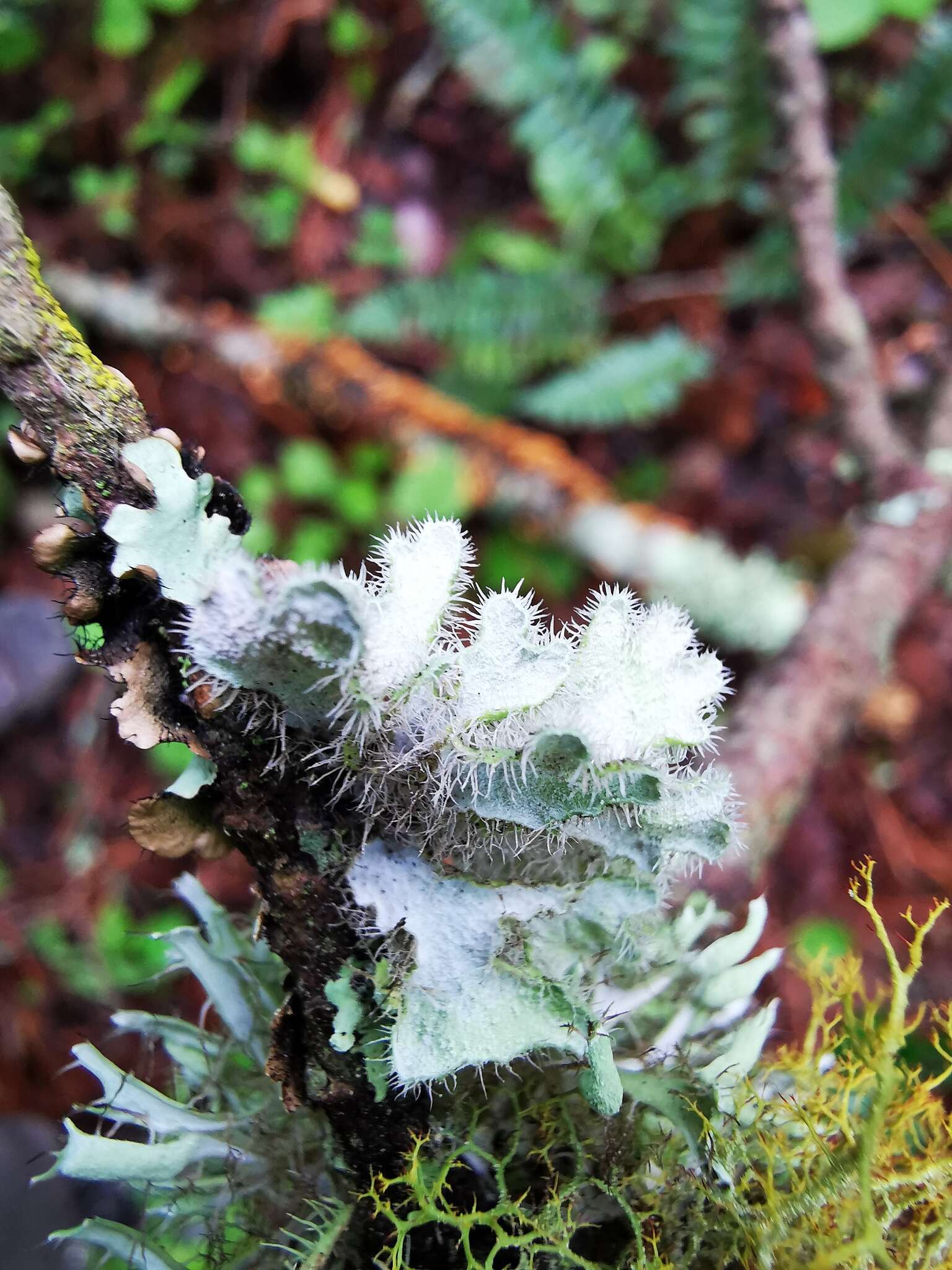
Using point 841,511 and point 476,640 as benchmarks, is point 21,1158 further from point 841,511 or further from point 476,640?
point 841,511

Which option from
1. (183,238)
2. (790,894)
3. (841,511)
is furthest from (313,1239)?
(183,238)

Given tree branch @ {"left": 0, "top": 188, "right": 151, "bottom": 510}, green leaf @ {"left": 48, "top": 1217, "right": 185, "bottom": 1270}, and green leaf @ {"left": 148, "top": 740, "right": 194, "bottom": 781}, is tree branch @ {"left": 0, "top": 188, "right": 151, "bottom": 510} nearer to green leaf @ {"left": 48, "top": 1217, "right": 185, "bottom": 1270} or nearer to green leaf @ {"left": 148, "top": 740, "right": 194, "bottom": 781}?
green leaf @ {"left": 48, "top": 1217, "right": 185, "bottom": 1270}

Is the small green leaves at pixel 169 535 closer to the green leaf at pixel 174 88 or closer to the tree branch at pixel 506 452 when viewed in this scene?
the tree branch at pixel 506 452

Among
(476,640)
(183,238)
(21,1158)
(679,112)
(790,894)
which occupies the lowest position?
(21,1158)

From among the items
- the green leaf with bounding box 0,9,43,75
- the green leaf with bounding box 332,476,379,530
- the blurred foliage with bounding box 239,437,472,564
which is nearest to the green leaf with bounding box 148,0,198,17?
the green leaf with bounding box 0,9,43,75

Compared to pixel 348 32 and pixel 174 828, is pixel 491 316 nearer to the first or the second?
pixel 348 32

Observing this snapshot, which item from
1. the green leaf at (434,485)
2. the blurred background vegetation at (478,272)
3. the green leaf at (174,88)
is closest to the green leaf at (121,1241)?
the blurred background vegetation at (478,272)
